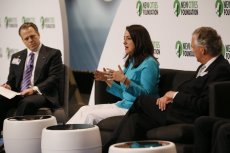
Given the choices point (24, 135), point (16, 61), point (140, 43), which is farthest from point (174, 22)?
point (24, 135)

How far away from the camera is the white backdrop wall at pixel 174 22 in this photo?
6.53 meters

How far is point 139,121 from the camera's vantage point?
561 cm

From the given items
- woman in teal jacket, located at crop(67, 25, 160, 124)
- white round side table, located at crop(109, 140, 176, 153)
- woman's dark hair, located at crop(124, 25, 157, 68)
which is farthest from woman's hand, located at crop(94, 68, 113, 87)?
white round side table, located at crop(109, 140, 176, 153)

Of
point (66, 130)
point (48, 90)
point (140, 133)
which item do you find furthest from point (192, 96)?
point (48, 90)

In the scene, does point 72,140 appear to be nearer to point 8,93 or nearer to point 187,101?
point 187,101

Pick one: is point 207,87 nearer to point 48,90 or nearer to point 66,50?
point 48,90

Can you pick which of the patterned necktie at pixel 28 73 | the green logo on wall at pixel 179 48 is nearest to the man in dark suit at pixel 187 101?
the green logo on wall at pixel 179 48

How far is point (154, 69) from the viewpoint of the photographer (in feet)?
20.1

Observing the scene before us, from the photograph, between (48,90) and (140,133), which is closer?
(140,133)

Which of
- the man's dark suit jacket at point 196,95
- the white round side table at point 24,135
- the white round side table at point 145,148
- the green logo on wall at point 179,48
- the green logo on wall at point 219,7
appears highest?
the green logo on wall at point 219,7

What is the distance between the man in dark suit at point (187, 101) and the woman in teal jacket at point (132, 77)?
1.26 ft

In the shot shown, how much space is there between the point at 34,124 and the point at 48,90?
4.68 ft

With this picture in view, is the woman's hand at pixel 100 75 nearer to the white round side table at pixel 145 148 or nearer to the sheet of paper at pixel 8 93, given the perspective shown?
the sheet of paper at pixel 8 93

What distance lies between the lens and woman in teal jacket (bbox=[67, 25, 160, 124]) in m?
6.11
